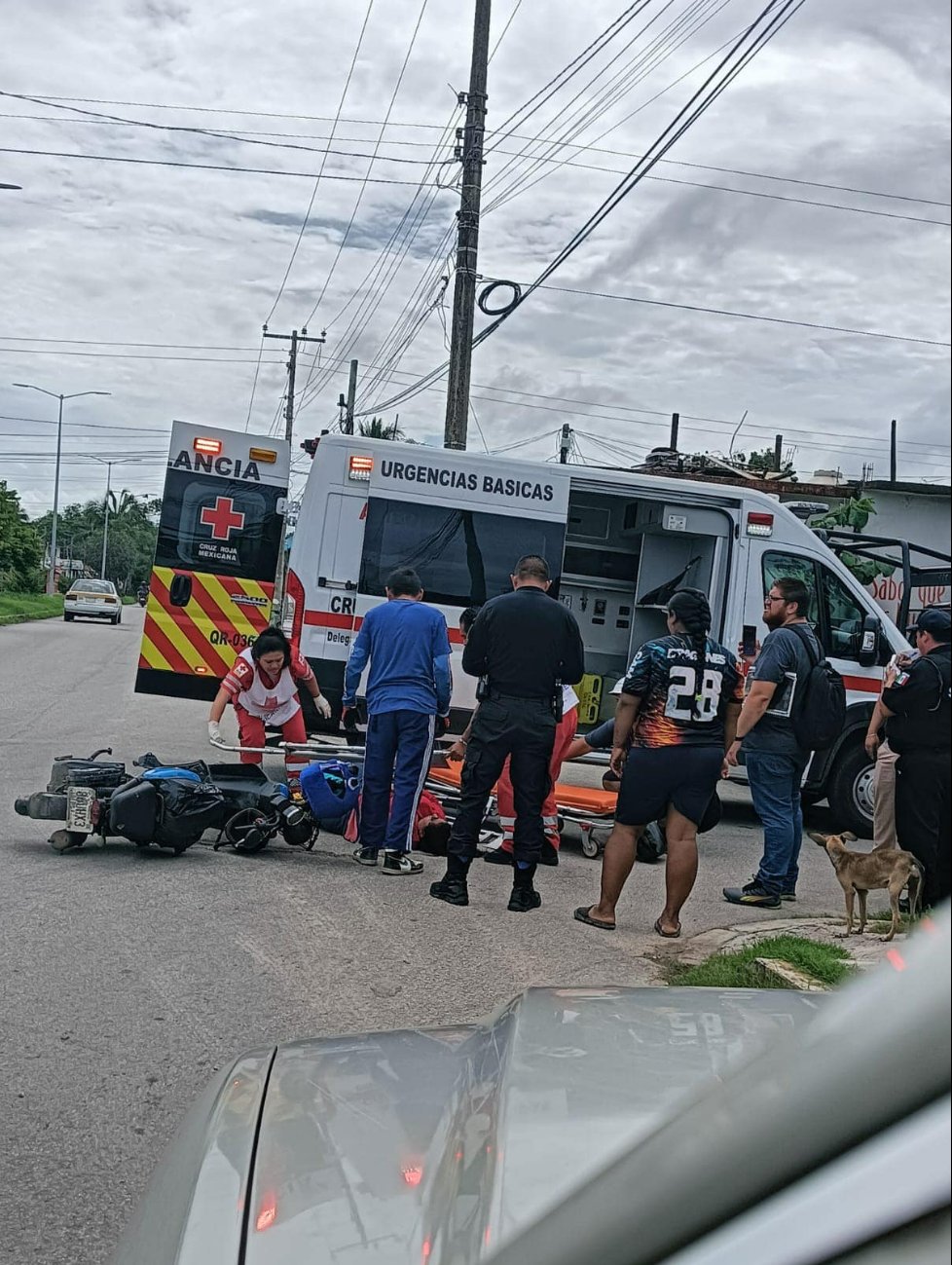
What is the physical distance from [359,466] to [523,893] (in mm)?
4448

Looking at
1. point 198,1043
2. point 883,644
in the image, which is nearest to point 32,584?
point 883,644

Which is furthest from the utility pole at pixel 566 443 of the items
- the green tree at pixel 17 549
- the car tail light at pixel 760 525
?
the green tree at pixel 17 549

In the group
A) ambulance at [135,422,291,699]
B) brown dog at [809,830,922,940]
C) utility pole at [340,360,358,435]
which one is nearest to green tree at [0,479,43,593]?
utility pole at [340,360,358,435]

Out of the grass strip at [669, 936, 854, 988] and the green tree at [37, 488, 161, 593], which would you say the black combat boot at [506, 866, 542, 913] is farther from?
the green tree at [37, 488, 161, 593]

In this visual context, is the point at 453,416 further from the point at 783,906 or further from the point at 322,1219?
the point at 322,1219

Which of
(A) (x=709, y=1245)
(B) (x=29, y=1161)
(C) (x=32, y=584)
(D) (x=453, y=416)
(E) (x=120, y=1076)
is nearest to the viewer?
(A) (x=709, y=1245)

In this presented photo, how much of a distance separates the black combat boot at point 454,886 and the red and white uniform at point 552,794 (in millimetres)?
853

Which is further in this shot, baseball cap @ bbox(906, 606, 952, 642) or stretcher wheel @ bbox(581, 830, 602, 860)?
stretcher wheel @ bbox(581, 830, 602, 860)

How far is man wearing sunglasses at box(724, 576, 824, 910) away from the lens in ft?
25.4

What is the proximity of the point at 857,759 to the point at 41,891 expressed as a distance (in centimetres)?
678

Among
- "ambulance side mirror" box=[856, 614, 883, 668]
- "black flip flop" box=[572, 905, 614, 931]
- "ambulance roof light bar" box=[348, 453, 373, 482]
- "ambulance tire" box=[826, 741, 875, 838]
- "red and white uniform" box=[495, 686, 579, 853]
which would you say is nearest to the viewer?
"black flip flop" box=[572, 905, 614, 931]

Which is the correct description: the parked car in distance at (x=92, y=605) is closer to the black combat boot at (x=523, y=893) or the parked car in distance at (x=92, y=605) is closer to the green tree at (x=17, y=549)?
the green tree at (x=17, y=549)

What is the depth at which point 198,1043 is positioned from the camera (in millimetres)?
4551

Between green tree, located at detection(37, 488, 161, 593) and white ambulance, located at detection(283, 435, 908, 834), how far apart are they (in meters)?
79.1
